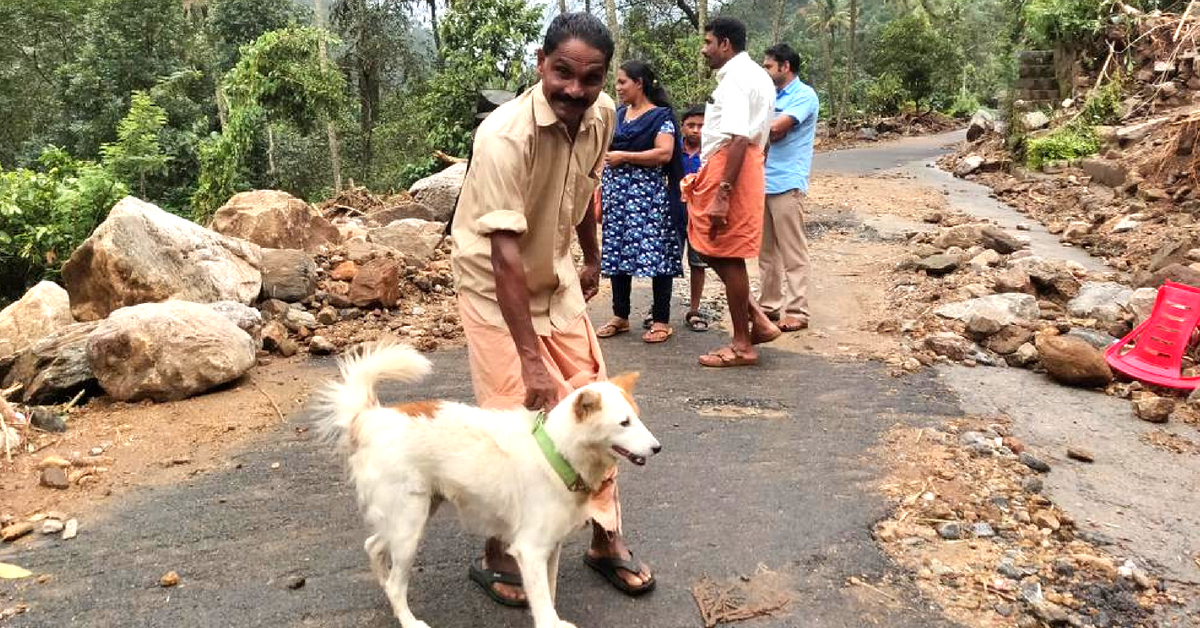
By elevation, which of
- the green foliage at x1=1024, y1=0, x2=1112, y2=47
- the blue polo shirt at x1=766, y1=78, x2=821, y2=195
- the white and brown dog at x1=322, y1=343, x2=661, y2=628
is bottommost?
the white and brown dog at x1=322, y1=343, x2=661, y2=628

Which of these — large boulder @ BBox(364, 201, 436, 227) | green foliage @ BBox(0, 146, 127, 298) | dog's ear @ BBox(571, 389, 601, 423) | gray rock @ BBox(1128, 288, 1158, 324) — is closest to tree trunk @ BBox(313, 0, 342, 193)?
large boulder @ BBox(364, 201, 436, 227)

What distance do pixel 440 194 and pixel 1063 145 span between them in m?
9.98

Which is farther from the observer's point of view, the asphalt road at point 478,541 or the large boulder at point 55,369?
the large boulder at point 55,369

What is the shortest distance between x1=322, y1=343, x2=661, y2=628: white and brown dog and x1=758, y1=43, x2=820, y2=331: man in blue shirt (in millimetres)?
3907

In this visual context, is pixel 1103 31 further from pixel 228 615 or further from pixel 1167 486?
pixel 228 615

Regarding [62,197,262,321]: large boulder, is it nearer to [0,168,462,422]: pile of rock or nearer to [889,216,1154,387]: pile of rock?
[0,168,462,422]: pile of rock

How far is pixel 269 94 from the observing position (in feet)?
50.0

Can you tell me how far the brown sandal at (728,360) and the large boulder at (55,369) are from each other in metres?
3.94

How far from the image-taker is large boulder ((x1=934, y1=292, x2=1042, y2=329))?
584cm

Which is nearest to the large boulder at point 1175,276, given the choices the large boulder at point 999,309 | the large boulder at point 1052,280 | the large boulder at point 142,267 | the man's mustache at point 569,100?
the large boulder at point 1052,280

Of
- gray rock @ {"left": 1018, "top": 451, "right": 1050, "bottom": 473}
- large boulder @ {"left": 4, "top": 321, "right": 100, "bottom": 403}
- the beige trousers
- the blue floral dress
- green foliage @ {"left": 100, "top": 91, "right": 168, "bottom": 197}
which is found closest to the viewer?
gray rock @ {"left": 1018, "top": 451, "right": 1050, "bottom": 473}

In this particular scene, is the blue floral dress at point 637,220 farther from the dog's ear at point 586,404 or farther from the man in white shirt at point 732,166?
the dog's ear at point 586,404

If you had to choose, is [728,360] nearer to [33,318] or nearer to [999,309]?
[999,309]

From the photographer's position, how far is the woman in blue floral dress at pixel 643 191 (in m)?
5.60
